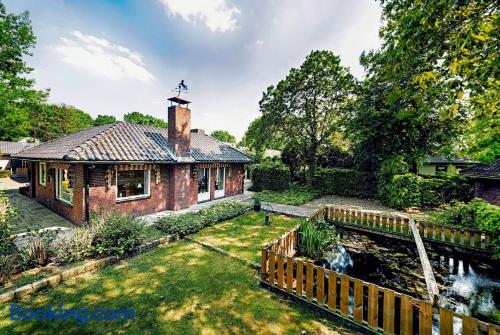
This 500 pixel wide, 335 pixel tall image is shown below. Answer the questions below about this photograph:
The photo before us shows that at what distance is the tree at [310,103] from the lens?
58.3ft

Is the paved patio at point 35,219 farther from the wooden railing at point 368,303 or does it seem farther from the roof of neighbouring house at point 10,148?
the roof of neighbouring house at point 10,148

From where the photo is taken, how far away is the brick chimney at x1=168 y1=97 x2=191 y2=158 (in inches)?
482

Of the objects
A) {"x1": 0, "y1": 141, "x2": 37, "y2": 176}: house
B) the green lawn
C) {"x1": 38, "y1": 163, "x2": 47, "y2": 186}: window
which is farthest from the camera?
{"x1": 0, "y1": 141, "x2": 37, "y2": 176}: house

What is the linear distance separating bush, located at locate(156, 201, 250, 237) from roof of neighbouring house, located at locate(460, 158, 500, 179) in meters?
12.8

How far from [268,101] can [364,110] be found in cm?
847

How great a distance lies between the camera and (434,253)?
774 cm

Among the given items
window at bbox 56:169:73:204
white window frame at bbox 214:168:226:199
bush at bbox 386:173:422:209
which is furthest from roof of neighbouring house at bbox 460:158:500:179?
window at bbox 56:169:73:204

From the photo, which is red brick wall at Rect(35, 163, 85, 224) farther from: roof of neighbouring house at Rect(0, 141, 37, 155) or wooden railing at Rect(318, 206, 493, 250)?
roof of neighbouring house at Rect(0, 141, 37, 155)

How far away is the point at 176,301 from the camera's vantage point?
4.51 m

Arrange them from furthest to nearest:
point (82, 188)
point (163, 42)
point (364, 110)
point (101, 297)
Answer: point (364, 110), point (163, 42), point (82, 188), point (101, 297)

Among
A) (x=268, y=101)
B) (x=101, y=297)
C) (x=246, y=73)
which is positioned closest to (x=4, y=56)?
(x=246, y=73)

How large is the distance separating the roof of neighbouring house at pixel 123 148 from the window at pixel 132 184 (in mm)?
1031

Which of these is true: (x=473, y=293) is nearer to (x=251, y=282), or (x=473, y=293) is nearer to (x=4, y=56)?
(x=251, y=282)

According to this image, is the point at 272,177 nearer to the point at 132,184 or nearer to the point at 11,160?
the point at 132,184
